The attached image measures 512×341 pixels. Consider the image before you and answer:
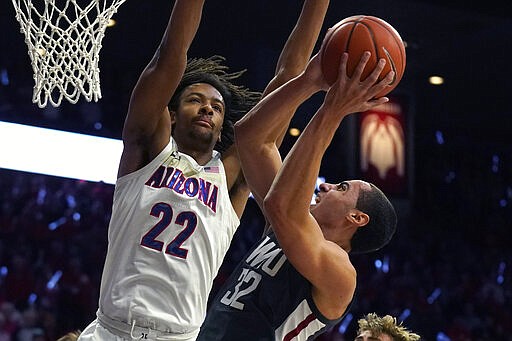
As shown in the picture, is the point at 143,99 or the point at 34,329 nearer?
the point at 143,99

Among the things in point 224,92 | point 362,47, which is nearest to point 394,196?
point 224,92

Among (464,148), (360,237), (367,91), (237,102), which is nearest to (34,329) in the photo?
(237,102)

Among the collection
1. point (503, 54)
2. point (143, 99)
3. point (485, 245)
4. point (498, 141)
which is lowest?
point (485, 245)

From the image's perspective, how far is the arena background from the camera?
9.31m

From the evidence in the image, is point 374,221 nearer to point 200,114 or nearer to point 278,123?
point 278,123

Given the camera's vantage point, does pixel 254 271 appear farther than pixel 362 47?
Yes

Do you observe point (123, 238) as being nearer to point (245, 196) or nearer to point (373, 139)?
point (245, 196)

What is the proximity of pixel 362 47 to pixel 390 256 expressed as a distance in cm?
970

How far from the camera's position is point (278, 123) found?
3020 millimetres

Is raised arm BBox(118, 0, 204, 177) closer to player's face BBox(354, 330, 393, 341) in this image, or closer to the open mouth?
the open mouth

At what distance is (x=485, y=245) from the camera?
A: 1296cm

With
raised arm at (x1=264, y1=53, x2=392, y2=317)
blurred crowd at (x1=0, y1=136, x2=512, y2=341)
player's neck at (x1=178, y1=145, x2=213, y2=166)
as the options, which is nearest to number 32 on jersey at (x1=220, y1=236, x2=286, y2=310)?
raised arm at (x1=264, y1=53, x2=392, y2=317)

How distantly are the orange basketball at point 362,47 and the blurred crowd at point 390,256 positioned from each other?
621cm

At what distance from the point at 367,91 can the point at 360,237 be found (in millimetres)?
768
